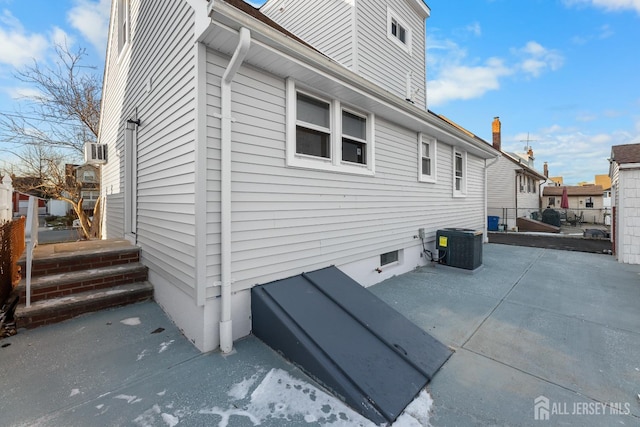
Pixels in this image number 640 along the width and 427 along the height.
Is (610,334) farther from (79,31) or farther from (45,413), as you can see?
(79,31)

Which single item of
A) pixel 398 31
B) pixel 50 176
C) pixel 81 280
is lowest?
pixel 81 280

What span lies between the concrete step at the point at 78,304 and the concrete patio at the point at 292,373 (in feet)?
0.46

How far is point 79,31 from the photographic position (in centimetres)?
963

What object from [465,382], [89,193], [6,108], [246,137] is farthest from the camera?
[89,193]

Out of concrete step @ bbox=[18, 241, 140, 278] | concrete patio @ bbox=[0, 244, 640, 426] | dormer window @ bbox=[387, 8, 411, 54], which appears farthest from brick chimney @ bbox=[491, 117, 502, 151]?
concrete step @ bbox=[18, 241, 140, 278]

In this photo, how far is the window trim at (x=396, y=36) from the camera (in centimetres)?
675

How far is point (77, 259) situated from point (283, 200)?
123 inches

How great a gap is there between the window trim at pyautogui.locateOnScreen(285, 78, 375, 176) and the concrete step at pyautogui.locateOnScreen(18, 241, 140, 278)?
3.17m

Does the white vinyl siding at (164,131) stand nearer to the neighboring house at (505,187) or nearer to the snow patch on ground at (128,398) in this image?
the snow patch on ground at (128,398)

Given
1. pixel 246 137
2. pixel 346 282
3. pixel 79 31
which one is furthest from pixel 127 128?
pixel 79 31

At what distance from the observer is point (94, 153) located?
268 inches

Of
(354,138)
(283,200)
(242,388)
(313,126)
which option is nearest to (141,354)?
(242,388)

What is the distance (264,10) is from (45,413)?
32.6 ft

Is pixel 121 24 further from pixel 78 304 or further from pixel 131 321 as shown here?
pixel 131 321
